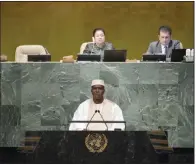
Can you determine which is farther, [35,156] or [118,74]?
[118,74]

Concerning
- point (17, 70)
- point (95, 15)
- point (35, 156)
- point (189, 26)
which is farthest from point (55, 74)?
point (189, 26)

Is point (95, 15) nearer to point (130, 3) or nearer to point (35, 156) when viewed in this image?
point (130, 3)

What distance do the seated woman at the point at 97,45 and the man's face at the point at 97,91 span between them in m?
1.04

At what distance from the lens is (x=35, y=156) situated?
488 centimetres

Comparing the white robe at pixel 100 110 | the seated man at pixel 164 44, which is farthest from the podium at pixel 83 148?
the seated man at pixel 164 44

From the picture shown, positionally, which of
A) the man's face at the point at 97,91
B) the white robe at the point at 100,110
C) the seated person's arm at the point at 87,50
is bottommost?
the white robe at the point at 100,110

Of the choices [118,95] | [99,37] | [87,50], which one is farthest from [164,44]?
[118,95]

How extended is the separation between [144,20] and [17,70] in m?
4.48

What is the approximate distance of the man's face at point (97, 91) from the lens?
236 inches

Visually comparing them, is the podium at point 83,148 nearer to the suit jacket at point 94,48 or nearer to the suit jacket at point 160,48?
the suit jacket at point 94,48

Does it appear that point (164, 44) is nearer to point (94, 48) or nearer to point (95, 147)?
point (94, 48)

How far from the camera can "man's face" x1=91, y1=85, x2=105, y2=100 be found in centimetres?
600

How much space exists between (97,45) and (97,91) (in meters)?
1.24

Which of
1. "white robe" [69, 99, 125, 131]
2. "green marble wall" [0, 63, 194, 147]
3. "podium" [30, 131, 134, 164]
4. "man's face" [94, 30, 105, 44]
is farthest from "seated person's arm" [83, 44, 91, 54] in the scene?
"podium" [30, 131, 134, 164]
